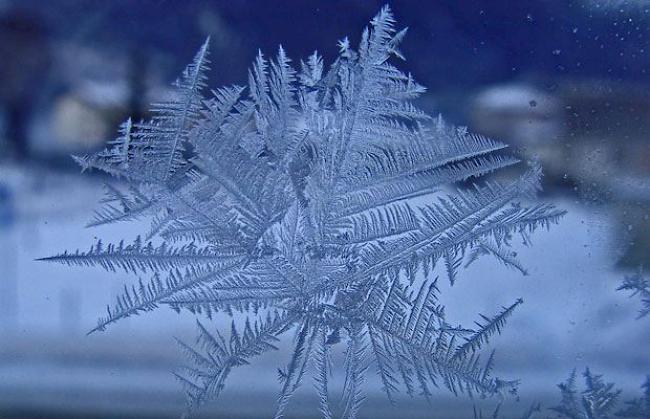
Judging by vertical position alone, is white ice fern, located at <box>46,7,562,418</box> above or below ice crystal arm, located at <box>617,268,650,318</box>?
above

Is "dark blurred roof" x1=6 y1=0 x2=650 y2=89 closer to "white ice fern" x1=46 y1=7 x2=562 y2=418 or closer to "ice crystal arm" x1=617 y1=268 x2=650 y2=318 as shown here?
"white ice fern" x1=46 y1=7 x2=562 y2=418

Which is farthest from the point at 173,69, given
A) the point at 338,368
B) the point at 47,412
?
the point at 47,412

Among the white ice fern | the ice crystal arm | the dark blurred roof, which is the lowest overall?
the ice crystal arm

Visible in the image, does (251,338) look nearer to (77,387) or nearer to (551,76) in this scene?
(77,387)

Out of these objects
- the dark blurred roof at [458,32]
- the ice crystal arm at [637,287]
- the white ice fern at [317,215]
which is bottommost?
the ice crystal arm at [637,287]

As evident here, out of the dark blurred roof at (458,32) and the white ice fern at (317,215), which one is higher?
the dark blurred roof at (458,32)

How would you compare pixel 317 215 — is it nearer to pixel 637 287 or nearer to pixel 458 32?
pixel 458 32

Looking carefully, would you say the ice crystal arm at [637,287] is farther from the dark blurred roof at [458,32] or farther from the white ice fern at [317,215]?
the dark blurred roof at [458,32]

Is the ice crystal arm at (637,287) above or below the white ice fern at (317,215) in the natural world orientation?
below
